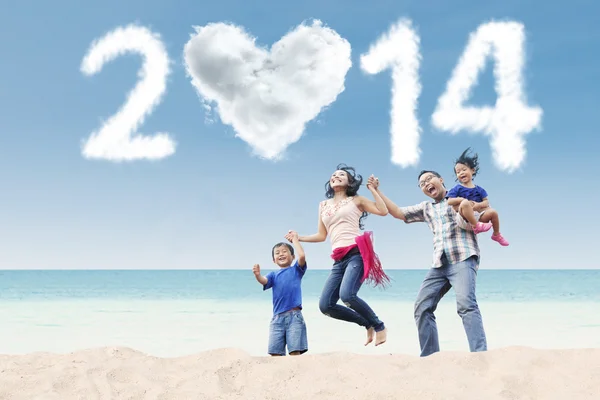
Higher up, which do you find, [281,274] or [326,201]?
[326,201]

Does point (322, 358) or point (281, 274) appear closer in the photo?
point (322, 358)

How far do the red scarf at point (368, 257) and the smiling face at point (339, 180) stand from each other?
1.57 ft

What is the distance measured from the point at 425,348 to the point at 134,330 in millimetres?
7832

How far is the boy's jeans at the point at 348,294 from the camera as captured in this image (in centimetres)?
455

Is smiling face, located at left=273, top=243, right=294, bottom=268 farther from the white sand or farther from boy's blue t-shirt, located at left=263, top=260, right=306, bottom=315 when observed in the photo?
the white sand

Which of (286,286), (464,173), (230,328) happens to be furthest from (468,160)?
(230,328)

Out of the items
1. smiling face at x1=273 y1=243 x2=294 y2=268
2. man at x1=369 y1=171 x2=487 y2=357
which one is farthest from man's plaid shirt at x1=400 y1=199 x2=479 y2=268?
smiling face at x1=273 y1=243 x2=294 y2=268

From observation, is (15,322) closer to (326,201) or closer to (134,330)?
(134,330)

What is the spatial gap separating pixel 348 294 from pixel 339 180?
0.98 meters

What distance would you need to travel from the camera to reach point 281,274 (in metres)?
4.81

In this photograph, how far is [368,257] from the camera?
15.0ft

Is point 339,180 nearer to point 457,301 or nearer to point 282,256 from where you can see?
point 282,256

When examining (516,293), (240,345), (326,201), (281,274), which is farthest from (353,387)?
(516,293)

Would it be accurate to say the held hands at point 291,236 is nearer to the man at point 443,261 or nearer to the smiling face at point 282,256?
the smiling face at point 282,256
